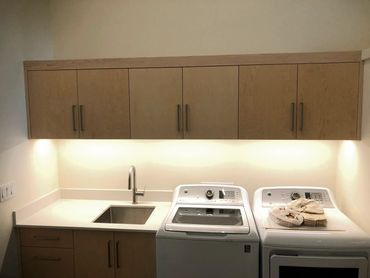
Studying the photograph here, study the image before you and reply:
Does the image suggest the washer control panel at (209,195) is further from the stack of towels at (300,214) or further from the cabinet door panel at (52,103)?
the cabinet door panel at (52,103)

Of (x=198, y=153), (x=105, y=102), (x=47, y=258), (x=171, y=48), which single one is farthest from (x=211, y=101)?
(x=47, y=258)

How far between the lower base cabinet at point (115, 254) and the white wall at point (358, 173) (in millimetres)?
1386

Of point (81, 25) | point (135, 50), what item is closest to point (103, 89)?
point (135, 50)

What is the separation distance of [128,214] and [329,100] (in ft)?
5.83

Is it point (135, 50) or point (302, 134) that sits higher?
point (135, 50)

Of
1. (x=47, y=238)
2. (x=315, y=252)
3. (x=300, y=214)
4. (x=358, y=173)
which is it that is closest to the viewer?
(x=315, y=252)

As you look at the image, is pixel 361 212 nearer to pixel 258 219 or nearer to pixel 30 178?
pixel 258 219

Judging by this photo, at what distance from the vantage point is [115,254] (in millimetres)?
2207

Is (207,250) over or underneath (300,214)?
underneath

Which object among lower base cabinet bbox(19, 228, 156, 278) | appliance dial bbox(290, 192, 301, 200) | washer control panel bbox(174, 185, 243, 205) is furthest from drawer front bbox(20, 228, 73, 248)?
appliance dial bbox(290, 192, 301, 200)

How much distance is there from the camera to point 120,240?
2.20m

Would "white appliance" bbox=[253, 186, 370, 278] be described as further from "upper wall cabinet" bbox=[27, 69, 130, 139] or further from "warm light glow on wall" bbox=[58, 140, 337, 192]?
"upper wall cabinet" bbox=[27, 69, 130, 139]

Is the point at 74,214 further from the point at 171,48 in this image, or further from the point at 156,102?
the point at 171,48

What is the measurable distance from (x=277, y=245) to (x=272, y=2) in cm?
183
